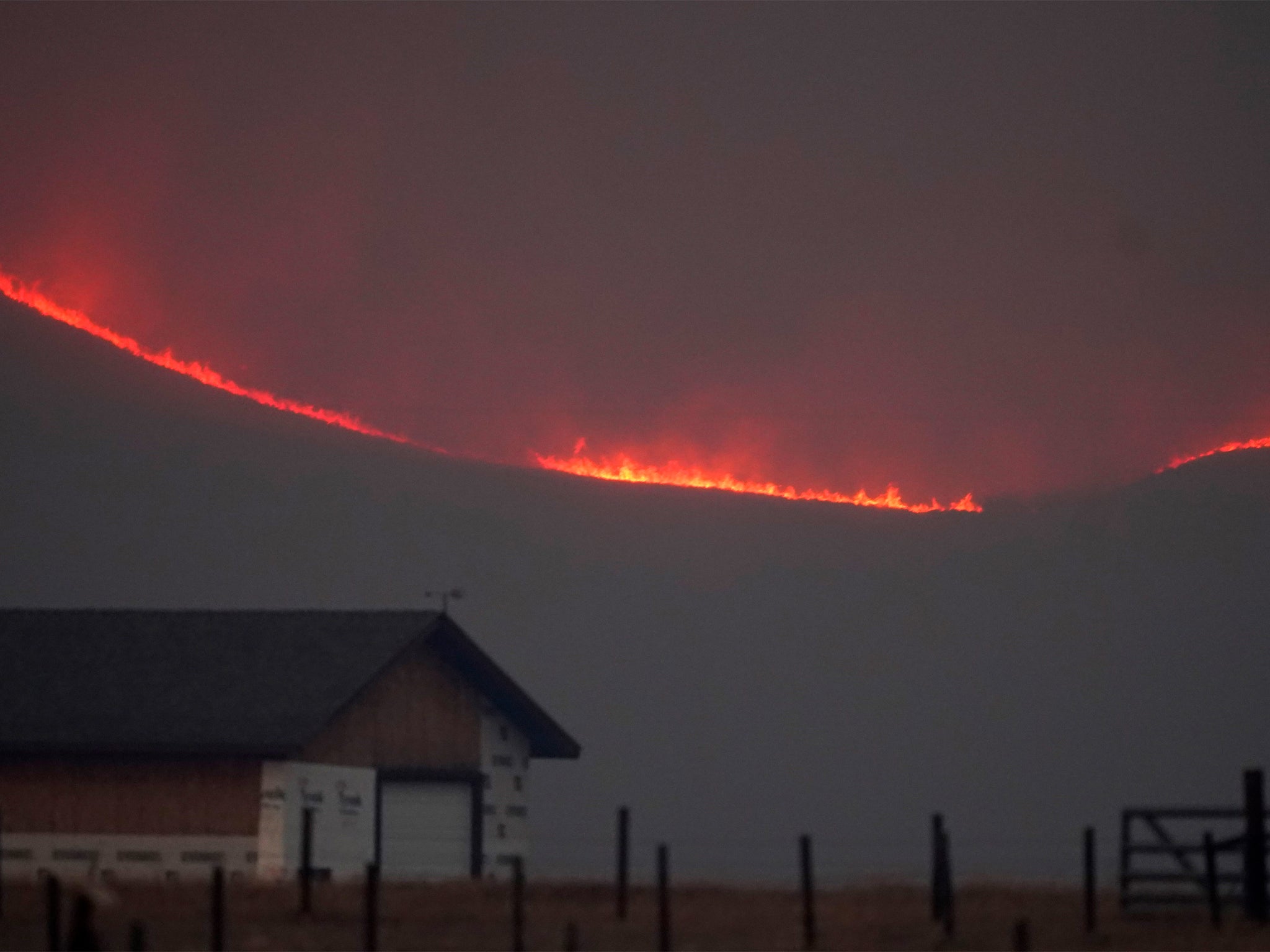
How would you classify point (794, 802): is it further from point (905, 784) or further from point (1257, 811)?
point (1257, 811)

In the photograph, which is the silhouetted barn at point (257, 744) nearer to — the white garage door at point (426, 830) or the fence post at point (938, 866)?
the white garage door at point (426, 830)

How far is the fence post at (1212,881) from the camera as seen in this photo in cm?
2481

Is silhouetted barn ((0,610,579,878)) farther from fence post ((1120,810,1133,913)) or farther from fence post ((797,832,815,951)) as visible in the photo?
fence post ((1120,810,1133,913))

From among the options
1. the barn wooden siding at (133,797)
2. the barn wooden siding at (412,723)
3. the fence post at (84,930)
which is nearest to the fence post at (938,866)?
the fence post at (84,930)

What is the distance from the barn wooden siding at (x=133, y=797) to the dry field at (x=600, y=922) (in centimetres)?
476

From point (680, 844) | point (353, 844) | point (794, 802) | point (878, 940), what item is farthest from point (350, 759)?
point (794, 802)

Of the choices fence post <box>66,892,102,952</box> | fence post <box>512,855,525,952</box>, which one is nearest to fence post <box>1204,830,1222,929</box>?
fence post <box>512,855,525,952</box>

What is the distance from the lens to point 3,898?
26.4 m

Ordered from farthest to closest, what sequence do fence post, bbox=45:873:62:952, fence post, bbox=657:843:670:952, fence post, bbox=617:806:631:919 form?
fence post, bbox=617:806:631:919, fence post, bbox=657:843:670:952, fence post, bbox=45:873:62:952

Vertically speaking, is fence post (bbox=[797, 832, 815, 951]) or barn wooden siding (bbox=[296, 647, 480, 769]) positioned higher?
barn wooden siding (bbox=[296, 647, 480, 769])

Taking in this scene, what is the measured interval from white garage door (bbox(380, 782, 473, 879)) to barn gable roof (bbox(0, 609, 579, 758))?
8.52ft

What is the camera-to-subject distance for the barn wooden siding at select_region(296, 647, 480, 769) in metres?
36.7

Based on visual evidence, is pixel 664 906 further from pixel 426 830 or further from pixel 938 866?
pixel 426 830

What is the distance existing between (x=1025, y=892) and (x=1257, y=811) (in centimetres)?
452
